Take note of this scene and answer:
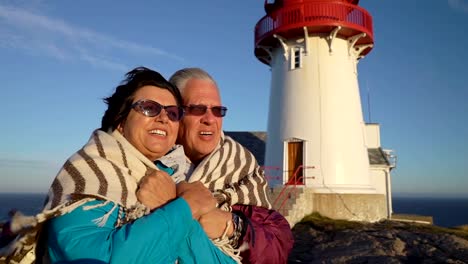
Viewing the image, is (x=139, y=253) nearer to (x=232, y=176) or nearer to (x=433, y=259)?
(x=232, y=176)

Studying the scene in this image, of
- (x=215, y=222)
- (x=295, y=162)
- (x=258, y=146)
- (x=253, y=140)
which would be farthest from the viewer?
(x=253, y=140)

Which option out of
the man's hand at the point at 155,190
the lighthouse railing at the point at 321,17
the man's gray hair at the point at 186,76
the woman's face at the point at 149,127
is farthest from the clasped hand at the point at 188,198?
the lighthouse railing at the point at 321,17

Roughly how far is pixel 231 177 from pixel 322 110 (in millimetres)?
10913

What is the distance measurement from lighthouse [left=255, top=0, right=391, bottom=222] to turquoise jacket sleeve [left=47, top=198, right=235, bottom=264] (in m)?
10.8

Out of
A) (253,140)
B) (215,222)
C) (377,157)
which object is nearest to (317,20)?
(377,157)

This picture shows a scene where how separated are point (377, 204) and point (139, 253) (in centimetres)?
1265

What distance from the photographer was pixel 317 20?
12.5m

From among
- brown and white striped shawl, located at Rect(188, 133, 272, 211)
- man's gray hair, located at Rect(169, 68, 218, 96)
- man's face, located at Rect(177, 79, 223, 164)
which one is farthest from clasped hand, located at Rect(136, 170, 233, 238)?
man's gray hair, located at Rect(169, 68, 218, 96)

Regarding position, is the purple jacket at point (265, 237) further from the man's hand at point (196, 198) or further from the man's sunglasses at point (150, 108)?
the man's sunglasses at point (150, 108)

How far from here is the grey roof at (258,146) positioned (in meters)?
16.8

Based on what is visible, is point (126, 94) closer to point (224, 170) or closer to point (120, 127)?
point (120, 127)

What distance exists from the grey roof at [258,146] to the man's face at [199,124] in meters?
15.5

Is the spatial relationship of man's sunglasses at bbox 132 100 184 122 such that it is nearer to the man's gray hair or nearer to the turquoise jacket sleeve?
the man's gray hair

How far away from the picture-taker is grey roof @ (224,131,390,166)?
16.8m
